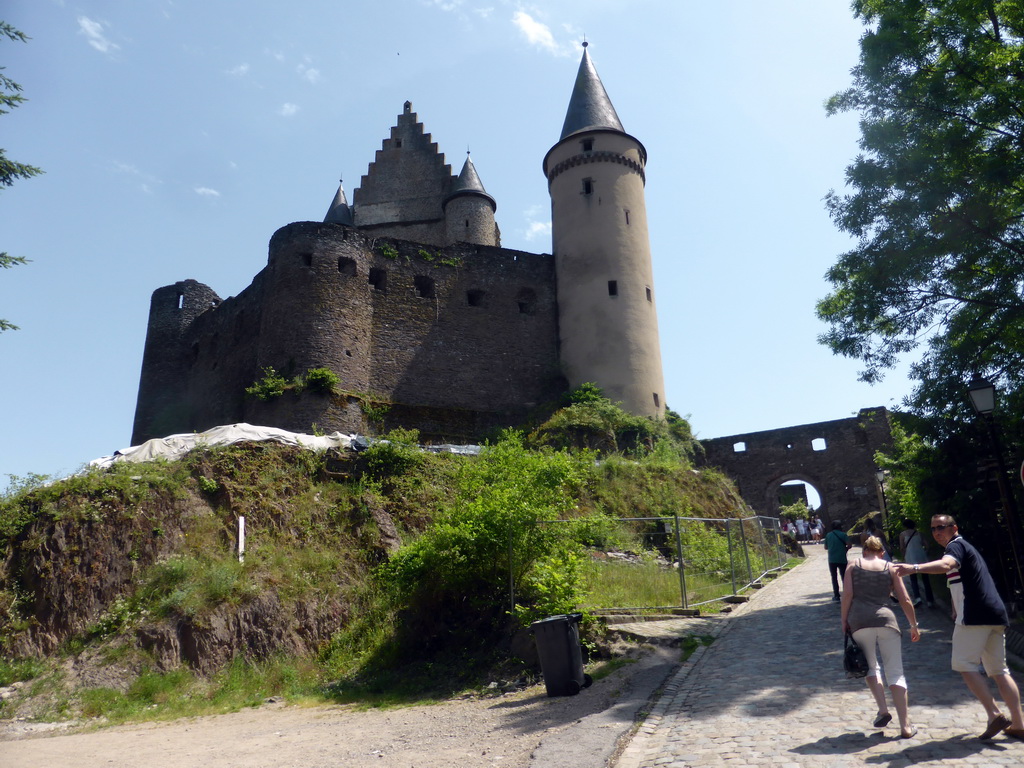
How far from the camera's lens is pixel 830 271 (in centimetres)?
1324

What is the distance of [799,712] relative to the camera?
6.55 meters

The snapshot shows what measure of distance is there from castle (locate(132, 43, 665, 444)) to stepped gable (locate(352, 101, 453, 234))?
7.11m

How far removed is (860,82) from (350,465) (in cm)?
1182

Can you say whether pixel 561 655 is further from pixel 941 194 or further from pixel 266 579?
pixel 941 194

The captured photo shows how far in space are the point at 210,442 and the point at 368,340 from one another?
10556 mm

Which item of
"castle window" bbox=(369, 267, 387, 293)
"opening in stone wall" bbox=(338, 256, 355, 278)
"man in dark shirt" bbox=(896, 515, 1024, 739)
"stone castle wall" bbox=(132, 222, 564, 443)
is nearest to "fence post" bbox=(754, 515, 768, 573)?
"stone castle wall" bbox=(132, 222, 564, 443)

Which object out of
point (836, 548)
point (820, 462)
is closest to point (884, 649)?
point (836, 548)

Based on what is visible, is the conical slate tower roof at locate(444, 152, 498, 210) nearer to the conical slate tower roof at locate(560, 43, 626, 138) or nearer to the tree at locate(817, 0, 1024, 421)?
the conical slate tower roof at locate(560, 43, 626, 138)

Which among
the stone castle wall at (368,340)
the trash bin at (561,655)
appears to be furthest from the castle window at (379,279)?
the trash bin at (561,655)

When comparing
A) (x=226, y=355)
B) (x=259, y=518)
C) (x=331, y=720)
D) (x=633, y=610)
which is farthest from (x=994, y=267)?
(x=226, y=355)

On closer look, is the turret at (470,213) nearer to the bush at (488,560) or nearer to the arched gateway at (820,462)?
the arched gateway at (820,462)

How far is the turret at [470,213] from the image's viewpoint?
1302 inches

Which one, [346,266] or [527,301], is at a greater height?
[346,266]

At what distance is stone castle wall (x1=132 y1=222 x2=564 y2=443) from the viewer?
23656mm
